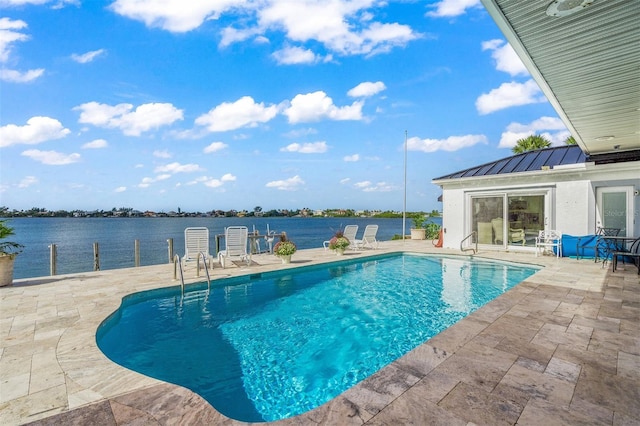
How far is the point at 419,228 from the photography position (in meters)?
17.3

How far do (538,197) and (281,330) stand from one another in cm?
984

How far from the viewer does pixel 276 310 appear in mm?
5852

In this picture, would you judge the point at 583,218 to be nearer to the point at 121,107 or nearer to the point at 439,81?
the point at 439,81

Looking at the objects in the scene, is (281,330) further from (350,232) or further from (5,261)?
(350,232)

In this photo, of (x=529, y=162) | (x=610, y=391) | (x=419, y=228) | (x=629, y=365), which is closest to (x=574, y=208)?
(x=529, y=162)

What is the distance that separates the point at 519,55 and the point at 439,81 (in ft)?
41.3

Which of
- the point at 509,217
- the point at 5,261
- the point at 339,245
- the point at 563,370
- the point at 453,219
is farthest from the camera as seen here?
the point at 453,219

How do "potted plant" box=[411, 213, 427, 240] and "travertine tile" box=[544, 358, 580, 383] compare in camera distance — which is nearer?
"travertine tile" box=[544, 358, 580, 383]

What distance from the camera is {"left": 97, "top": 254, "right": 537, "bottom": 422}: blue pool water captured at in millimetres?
3463

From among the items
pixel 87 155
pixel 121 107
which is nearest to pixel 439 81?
pixel 121 107

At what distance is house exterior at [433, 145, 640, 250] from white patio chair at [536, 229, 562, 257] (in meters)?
0.24

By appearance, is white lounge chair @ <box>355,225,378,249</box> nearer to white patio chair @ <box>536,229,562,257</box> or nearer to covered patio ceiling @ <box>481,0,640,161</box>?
white patio chair @ <box>536,229,562,257</box>

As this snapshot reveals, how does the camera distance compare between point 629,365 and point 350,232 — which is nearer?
point 629,365

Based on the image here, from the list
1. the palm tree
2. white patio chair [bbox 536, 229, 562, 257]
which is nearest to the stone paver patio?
white patio chair [bbox 536, 229, 562, 257]
